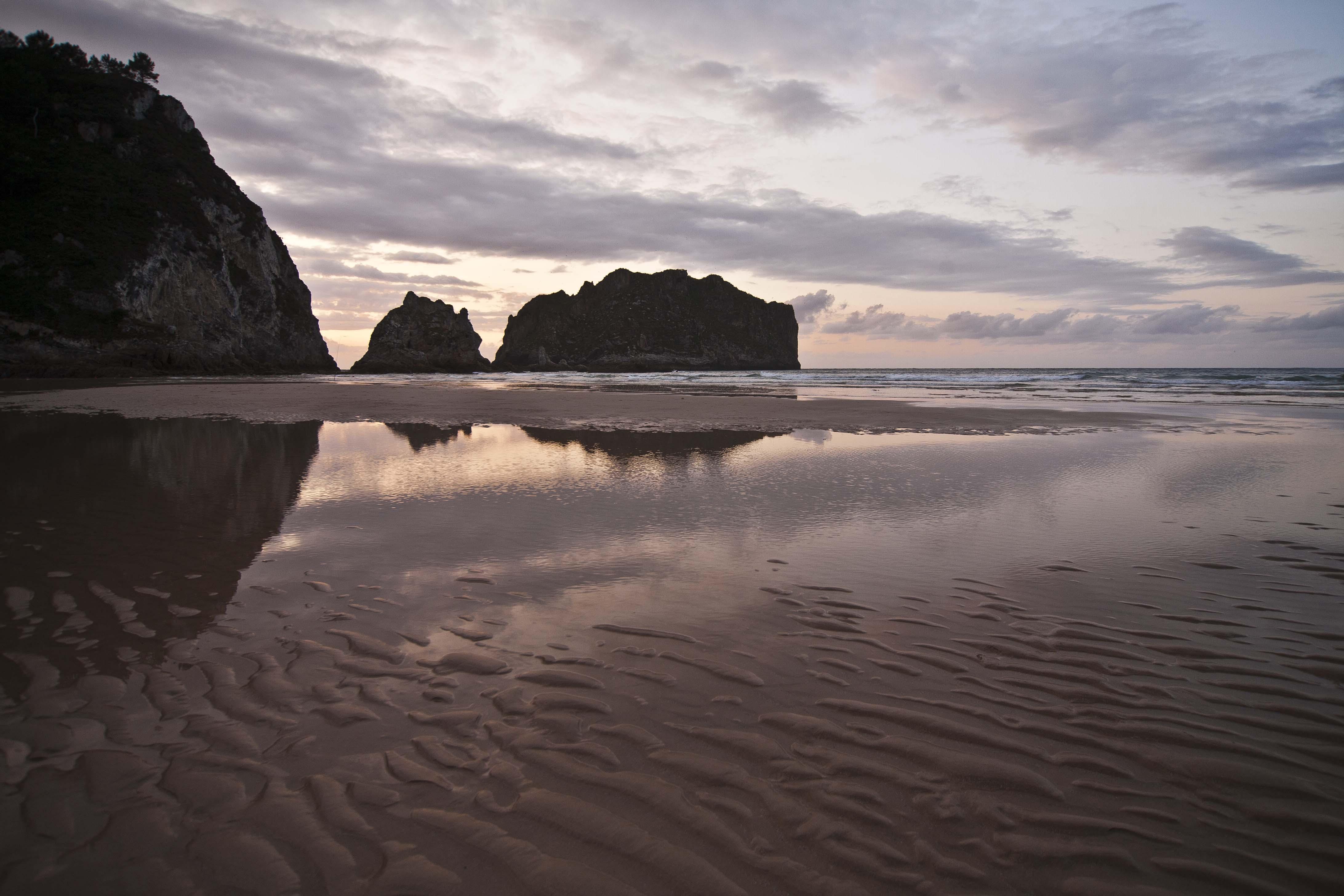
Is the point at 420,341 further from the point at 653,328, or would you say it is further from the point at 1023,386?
the point at 1023,386

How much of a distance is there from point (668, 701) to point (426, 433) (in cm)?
1541

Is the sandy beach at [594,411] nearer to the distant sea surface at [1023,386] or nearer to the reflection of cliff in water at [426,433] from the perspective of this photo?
the reflection of cliff in water at [426,433]

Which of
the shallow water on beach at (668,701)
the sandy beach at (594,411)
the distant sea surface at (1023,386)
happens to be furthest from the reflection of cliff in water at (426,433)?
the distant sea surface at (1023,386)

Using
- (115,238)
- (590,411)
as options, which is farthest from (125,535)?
(115,238)

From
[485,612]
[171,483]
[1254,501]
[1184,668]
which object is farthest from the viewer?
[171,483]

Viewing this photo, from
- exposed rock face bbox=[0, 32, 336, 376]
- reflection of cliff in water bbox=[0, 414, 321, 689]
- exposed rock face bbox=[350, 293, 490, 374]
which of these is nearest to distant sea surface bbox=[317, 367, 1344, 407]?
exposed rock face bbox=[0, 32, 336, 376]

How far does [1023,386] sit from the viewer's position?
5119 cm

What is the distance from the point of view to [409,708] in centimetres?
353

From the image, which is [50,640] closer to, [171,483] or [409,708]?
[409,708]

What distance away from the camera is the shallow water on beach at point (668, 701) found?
2.50 metres

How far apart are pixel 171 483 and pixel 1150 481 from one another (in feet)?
52.3

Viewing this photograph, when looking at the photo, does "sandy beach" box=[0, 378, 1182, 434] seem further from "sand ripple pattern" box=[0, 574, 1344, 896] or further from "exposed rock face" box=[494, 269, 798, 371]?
"exposed rock face" box=[494, 269, 798, 371]

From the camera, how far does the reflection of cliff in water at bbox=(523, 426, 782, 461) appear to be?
1361 centimetres

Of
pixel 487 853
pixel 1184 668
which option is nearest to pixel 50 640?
pixel 487 853
